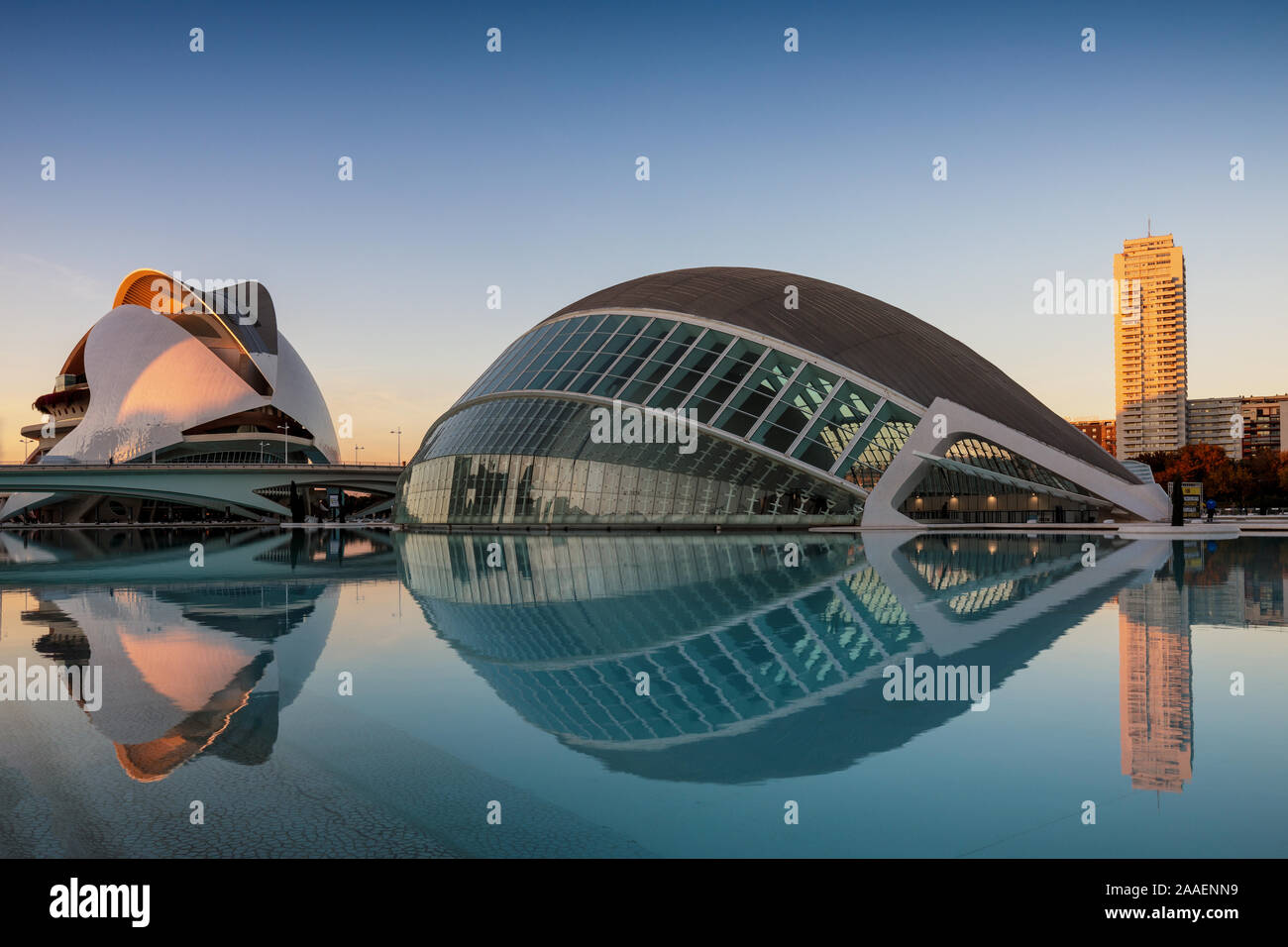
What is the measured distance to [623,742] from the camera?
6.48 metres

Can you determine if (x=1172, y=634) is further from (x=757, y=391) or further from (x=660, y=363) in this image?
(x=660, y=363)

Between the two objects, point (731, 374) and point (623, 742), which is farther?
point (731, 374)

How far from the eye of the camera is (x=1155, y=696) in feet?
24.9

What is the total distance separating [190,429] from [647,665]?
307 feet

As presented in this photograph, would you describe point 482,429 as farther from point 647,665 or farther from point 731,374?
point 647,665

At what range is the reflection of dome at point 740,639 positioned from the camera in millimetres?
6621

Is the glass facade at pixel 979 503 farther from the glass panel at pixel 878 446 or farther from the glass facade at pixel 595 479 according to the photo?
the glass facade at pixel 595 479

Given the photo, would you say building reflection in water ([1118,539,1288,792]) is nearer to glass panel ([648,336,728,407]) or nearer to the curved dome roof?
the curved dome roof

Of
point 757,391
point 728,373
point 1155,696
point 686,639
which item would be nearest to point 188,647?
point 686,639

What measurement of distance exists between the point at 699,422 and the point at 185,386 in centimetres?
7032

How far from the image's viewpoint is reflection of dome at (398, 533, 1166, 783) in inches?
261

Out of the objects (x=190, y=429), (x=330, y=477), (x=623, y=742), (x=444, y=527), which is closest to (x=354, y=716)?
(x=623, y=742)

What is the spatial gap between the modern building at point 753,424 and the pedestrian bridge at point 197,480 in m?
39.8

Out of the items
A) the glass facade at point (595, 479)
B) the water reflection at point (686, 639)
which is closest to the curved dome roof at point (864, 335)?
the glass facade at point (595, 479)
